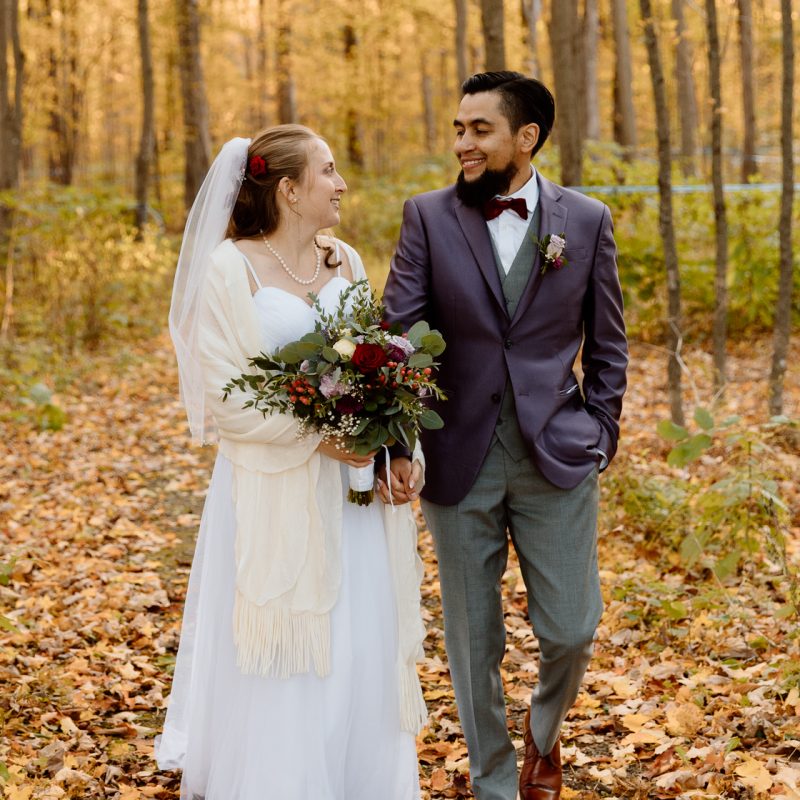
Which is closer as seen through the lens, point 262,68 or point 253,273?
point 253,273

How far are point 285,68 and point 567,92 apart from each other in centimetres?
1562

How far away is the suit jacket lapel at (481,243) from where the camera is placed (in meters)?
3.33

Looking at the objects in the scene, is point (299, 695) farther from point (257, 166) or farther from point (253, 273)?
point (257, 166)

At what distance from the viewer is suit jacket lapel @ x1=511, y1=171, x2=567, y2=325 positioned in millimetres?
3332

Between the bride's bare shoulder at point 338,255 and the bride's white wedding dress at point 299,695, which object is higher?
the bride's bare shoulder at point 338,255

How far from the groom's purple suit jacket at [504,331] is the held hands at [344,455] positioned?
28cm

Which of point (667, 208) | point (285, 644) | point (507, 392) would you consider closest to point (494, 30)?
point (667, 208)

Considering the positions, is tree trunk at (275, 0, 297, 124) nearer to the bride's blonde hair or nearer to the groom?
the bride's blonde hair

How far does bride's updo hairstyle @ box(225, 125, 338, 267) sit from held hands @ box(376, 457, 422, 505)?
80 cm

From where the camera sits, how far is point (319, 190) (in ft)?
11.3

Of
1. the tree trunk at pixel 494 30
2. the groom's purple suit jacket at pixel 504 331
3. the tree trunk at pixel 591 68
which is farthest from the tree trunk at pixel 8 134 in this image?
the tree trunk at pixel 591 68

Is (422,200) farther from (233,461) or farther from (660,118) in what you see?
(660,118)

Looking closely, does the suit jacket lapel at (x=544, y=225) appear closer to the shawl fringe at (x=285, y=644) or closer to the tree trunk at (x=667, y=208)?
the shawl fringe at (x=285, y=644)

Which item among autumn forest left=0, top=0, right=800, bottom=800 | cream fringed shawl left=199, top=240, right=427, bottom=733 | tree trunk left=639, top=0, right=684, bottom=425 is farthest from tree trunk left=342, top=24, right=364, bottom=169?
cream fringed shawl left=199, top=240, right=427, bottom=733
